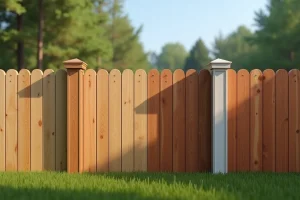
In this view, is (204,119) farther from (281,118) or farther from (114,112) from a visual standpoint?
(114,112)

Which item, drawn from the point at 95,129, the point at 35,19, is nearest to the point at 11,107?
the point at 95,129

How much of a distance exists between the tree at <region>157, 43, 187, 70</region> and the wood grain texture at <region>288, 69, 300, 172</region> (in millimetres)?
81577

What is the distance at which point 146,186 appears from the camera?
4004 mm

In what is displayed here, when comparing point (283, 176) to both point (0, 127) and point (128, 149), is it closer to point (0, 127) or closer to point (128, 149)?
point (128, 149)

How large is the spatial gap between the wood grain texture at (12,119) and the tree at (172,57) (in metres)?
81.9

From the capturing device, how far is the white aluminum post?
16.9 feet

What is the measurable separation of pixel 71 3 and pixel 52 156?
9181mm

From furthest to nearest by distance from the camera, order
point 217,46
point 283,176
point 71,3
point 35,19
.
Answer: point 217,46
point 35,19
point 71,3
point 283,176

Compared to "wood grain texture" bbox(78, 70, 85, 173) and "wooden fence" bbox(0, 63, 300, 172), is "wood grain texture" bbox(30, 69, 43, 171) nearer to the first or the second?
"wooden fence" bbox(0, 63, 300, 172)

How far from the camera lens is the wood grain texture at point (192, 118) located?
5297 mm

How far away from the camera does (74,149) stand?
5.19m

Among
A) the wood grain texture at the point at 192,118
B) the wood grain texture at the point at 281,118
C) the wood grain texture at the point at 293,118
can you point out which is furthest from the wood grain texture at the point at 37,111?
the wood grain texture at the point at 293,118

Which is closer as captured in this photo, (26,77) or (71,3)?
(26,77)

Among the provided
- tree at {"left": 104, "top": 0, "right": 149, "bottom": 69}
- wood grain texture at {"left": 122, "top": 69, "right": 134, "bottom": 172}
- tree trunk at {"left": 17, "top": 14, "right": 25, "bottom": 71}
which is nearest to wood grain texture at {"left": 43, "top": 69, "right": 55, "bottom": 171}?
wood grain texture at {"left": 122, "top": 69, "right": 134, "bottom": 172}
